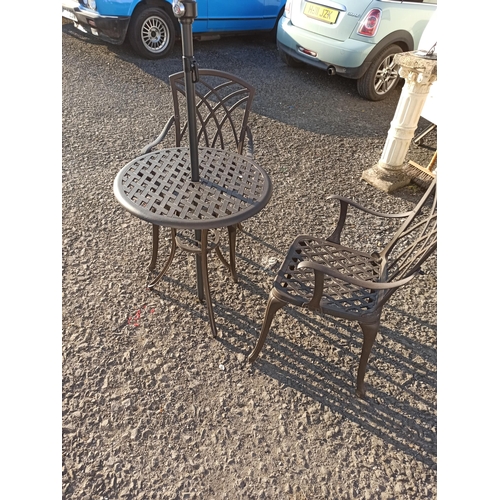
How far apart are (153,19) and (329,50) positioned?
272cm

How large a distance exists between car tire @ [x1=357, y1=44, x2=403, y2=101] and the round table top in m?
3.78

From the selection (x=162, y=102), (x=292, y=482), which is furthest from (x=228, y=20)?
(x=292, y=482)

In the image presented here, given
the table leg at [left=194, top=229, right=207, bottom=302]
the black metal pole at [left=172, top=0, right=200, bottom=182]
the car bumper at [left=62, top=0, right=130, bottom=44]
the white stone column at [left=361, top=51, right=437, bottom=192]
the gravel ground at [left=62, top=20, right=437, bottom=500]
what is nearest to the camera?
the black metal pole at [left=172, top=0, right=200, bottom=182]

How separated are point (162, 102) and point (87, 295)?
3.27 metres

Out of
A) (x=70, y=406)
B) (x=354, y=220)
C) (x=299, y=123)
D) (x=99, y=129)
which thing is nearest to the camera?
(x=70, y=406)

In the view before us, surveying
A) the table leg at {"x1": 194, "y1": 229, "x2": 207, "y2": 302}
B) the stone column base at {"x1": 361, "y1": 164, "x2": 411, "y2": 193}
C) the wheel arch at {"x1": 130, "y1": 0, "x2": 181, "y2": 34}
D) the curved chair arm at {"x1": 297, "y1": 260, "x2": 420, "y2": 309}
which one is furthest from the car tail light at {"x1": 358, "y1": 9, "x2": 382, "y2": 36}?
the curved chair arm at {"x1": 297, "y1": 260, "x2": 420, "y2": 309}

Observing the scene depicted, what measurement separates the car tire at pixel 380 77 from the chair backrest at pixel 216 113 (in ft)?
5.71

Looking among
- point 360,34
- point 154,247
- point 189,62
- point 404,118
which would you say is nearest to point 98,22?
point 360,34

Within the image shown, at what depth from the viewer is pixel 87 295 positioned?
2.61 m

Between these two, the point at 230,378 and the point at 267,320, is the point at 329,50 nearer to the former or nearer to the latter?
the point at 267,320

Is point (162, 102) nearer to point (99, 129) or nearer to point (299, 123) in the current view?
point (99, 129)

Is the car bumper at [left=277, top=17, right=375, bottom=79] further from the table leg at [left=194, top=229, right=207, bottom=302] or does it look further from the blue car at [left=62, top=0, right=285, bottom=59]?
the table leg at [left=194, top=229, right=207, bottom=302]

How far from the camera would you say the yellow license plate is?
510 centimetres

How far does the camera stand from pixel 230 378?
222cm
